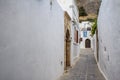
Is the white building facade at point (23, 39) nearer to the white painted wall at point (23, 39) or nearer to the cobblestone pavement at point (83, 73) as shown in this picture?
the white painted wall at point (23, 39)

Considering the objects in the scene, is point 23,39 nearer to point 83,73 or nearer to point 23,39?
point 23,39

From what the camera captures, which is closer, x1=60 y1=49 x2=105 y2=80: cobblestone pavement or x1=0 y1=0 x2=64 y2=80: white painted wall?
x1=0 y1=0 x2=64 y2=80: white painted wall

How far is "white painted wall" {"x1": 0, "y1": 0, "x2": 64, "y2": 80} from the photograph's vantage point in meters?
2.85

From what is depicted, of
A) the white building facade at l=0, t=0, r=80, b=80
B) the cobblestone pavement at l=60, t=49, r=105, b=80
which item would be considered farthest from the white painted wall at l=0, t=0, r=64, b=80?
the cobblestone pavement at l=60, t=49, r=105, b=80

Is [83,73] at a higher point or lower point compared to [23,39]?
lower

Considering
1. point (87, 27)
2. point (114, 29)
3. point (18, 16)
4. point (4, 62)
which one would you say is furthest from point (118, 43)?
point (87, 27)

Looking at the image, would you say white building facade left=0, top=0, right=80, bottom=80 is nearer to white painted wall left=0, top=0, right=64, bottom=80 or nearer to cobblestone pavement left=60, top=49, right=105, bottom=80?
white painted wall left=0, top=0, right=64, bottom=80

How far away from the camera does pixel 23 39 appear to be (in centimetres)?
359

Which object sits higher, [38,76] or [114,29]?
[114,29]

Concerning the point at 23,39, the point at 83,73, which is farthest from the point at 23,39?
the point at 83,73

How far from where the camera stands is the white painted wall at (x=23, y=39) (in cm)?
285

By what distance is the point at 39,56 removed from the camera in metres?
4.84

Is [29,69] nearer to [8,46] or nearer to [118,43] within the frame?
[8,46]

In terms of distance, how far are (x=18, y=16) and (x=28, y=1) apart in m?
0.74
